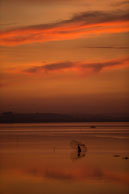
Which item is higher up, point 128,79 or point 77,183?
point 128,79

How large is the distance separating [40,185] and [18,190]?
28.9 inches

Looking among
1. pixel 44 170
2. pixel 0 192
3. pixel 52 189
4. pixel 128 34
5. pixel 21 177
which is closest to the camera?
pixel 128 34

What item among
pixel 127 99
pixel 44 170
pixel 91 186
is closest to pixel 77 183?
pixel 91 186

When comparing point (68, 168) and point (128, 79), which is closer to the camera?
point (128, 79)

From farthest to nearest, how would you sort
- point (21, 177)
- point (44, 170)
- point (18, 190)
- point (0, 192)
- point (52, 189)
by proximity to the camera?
point (44, 170) → point (21, 177) → point (52, 189) → point (18, 190) → point (0, 192)

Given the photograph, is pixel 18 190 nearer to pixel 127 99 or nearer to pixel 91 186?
pixel 91 186

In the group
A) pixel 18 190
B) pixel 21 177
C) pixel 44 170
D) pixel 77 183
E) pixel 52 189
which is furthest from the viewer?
pixel 44 170

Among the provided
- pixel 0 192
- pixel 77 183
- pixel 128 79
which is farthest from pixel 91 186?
pixel 128 79

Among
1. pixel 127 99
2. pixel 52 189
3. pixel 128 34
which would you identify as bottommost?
pixel 52 189

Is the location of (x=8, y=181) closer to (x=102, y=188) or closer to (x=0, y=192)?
(x=102, y=188)

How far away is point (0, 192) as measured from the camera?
3535 millimetres

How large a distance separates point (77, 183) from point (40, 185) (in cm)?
50

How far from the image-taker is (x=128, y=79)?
10.8 ft

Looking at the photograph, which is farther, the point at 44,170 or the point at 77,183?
the point at 44,170
